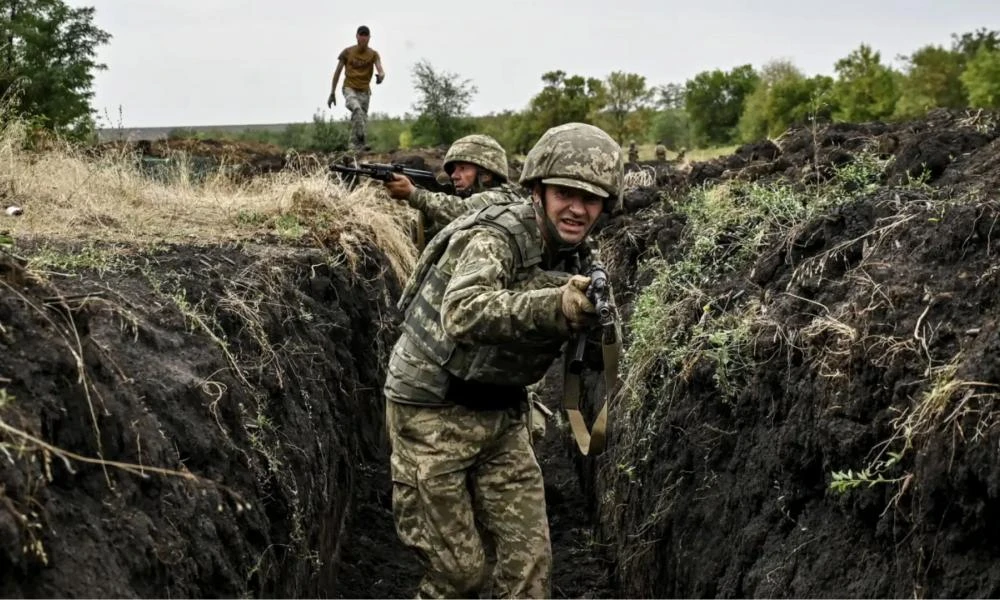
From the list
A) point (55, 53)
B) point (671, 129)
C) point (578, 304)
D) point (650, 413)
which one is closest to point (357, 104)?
point (55, 53)

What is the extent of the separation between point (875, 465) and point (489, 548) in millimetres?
2643

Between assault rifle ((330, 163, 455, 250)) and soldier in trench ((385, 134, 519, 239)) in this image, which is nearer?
soldier in trench ((385, 134, 519, 239))

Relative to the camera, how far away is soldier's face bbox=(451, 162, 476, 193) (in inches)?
333

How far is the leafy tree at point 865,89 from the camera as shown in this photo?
64.7 feet

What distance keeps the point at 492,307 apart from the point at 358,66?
14476 millimetres

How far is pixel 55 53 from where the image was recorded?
1727 cm

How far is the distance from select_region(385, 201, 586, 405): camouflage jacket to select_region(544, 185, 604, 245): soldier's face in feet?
0.33

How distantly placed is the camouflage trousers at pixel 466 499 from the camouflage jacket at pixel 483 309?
0.54ft

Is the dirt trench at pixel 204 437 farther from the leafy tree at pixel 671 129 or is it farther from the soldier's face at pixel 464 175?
the leafy tree at pixel 671 129

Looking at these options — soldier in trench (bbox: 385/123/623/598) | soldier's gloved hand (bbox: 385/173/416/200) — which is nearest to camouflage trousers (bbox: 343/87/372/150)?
soldier's gloved hand (bbox: 385/173/416/200)

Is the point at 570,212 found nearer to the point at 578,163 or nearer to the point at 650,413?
the point at 578,163

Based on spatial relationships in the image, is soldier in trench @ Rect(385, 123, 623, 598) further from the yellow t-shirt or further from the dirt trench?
the yellow t-shirt

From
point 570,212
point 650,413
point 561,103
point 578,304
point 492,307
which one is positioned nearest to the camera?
point 578,304

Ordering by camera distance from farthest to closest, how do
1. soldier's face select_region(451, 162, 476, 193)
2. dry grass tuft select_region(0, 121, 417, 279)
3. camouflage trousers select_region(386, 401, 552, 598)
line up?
soldier's face select_region(451, 162, 476, 193)
dry grass tuft select_region(0, 121, 417, 279)
camouflage trousers select_region(386, 401, 552, 598)
